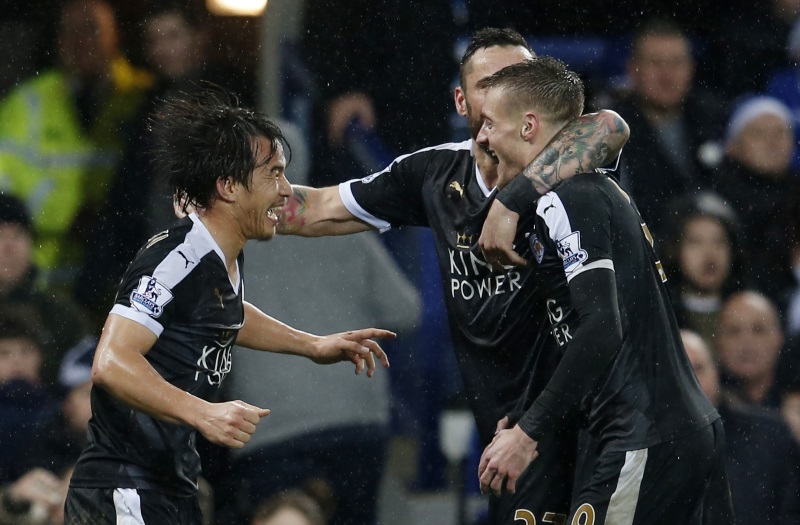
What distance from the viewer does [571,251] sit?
2740mm

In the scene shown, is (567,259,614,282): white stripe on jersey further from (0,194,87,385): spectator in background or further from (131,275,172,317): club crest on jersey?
(0,194,87,385): spectator in background

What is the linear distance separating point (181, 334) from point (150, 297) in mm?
152

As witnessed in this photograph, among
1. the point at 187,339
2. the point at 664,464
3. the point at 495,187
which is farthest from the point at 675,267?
the point at 187,339

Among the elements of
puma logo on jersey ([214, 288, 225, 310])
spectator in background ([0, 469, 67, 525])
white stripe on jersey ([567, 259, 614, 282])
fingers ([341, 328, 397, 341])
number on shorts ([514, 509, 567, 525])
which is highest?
white stripe on jersey ([567, 259, 614, 282])

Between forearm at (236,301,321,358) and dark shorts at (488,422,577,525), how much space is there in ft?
2.29

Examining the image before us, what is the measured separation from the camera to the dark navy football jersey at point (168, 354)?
108 inches

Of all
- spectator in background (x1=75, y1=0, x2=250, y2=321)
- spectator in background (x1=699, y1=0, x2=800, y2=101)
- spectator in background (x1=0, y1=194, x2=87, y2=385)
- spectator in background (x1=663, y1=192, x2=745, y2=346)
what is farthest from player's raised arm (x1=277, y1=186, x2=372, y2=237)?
spectator in background (x1=699, y1=0, x2=800, y2=101)

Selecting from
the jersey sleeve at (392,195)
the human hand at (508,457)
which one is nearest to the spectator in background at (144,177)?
the jersey sleeve at (392,195)

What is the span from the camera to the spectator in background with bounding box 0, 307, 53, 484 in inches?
186

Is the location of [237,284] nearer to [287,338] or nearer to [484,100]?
[287,338]

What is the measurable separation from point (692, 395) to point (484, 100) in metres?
0.99

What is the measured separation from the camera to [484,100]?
318cm

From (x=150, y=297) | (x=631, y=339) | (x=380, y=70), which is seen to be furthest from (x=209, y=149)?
(x=380, y=70)

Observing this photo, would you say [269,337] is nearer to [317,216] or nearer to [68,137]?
[317,216]
